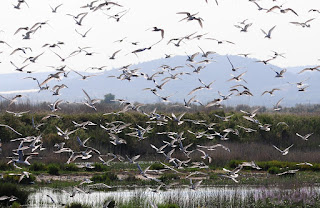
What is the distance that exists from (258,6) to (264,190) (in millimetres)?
8515

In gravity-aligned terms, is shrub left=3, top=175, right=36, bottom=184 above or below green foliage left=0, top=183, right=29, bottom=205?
above

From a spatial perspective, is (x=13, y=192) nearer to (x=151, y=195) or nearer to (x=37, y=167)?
(x=151, y=195)

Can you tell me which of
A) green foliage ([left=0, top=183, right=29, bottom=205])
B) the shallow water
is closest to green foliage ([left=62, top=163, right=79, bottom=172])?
the shallow water

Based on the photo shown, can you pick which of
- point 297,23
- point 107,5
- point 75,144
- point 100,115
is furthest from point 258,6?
point 100,115

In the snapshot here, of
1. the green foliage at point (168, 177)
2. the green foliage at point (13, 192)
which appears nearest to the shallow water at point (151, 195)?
the green foliage at point (13, 192)

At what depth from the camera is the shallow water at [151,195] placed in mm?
23370

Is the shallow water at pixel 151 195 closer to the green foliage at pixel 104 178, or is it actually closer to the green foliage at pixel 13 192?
the green foliage at pixel 13 192

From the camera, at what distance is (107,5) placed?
25.7 meters

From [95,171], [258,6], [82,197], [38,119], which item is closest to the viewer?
[82,197]

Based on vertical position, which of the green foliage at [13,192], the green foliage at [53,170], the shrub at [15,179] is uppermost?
the green foliage at [53,170]

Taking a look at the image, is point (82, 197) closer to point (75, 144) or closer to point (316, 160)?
point (75, 144)

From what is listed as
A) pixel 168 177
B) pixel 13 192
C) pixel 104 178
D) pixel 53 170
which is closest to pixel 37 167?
pixel 53 170

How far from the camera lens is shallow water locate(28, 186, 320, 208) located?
76.7ft

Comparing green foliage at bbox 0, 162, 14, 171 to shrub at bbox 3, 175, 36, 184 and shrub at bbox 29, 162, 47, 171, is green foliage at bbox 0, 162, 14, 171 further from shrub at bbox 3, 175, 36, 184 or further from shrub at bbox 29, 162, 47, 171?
shrub at bbox 3, 175, 36, 184
